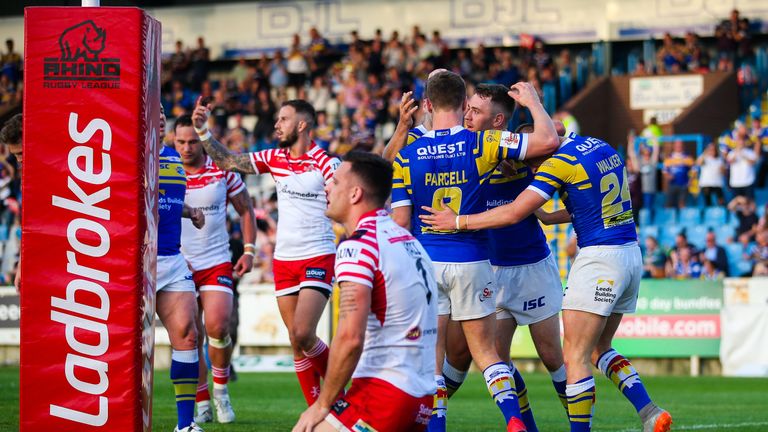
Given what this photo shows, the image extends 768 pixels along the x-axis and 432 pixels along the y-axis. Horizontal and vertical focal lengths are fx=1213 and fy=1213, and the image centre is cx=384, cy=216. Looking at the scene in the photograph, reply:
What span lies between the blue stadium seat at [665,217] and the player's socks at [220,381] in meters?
15.6

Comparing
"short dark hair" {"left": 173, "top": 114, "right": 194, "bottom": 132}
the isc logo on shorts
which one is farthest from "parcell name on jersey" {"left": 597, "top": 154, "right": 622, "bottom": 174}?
"short dark hair" {"left": 173, "top": 114, "right": 194, "bottom": 132}

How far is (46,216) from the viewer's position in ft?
25.4

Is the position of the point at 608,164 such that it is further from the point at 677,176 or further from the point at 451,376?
the point at 677,176

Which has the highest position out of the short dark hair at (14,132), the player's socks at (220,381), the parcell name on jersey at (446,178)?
the short dark hair at (14,132)

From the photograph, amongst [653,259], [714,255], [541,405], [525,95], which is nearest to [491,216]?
[525,95]

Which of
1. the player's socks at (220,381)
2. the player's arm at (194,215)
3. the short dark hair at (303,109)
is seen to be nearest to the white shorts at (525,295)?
the short dark hair at (303,109)

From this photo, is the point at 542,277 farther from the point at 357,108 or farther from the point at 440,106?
the point at 357,108

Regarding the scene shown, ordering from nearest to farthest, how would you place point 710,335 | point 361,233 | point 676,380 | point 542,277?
point 361,233, point 542,277, point 676,380, point 710,335

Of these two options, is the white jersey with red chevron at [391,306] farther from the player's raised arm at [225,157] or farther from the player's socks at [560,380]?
the player's raised arm at [225,157]

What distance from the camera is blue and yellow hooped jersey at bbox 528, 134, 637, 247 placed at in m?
8.66

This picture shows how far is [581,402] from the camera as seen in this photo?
8.80 m

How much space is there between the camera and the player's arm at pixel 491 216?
8453mm

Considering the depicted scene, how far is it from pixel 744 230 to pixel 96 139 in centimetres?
1804

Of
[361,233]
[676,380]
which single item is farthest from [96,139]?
[676,380]
